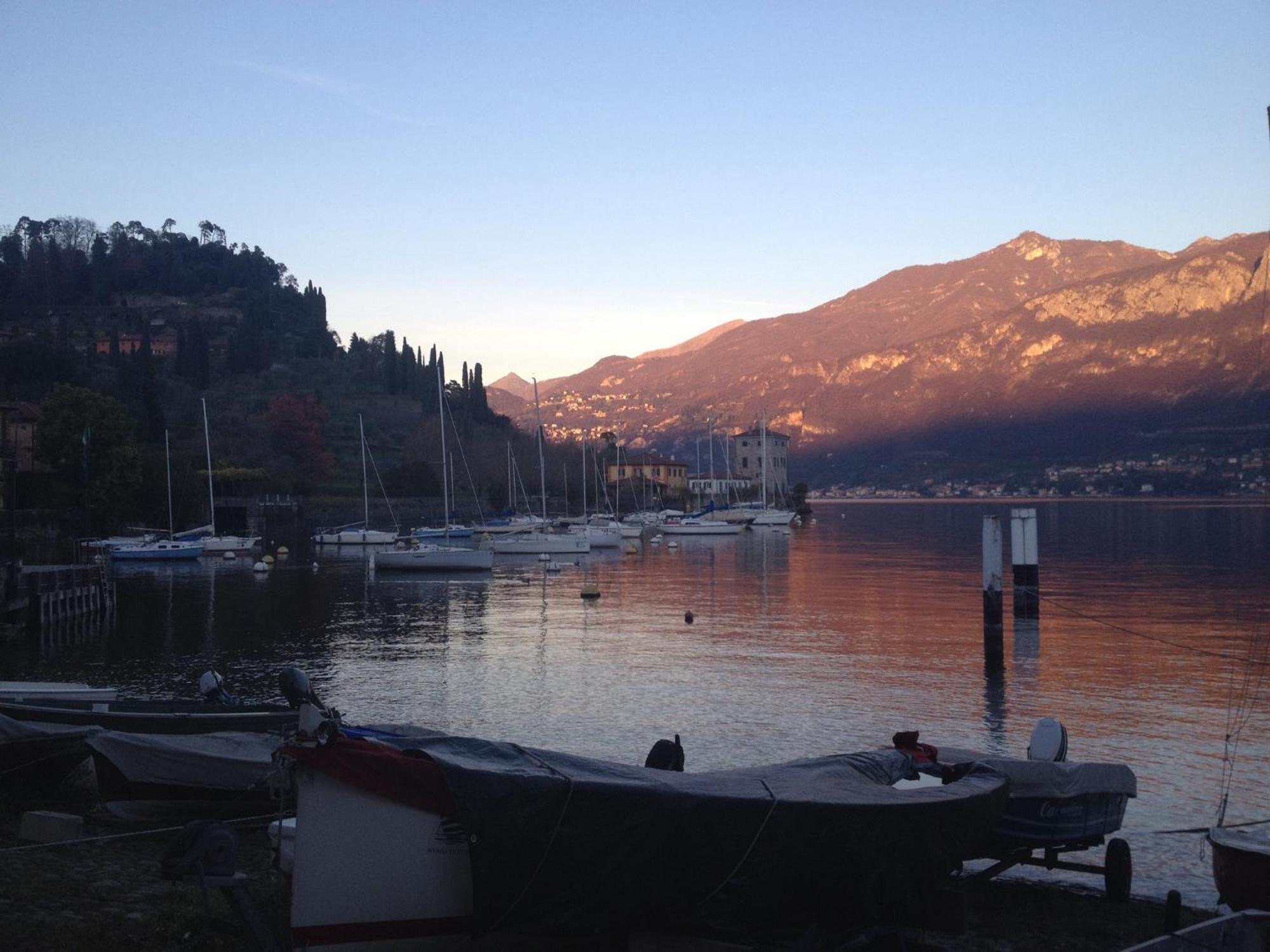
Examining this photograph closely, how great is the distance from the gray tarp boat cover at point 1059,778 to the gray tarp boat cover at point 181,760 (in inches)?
333

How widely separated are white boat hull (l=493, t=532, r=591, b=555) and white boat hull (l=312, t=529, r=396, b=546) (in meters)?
13.6

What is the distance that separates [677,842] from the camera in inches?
400

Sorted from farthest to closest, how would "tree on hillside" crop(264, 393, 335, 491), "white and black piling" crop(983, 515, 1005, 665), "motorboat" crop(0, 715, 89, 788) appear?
"tree on hillside" crop(264, 393, 335, 491)
"white and black piling" crop(983, 515, 1005, 665)
"motorboat" crop(0, 715, 89, 788)

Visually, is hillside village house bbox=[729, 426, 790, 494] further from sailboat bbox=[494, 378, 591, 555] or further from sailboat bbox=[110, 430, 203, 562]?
sailboat bbox=[110, 430, 203, 562]

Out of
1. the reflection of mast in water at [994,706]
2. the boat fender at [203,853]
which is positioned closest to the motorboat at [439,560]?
the reflection of mast in water at [994,706]

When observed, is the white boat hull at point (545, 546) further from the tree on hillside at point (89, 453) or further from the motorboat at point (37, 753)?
the motorboat at point (37, 753)

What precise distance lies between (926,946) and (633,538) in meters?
90.1

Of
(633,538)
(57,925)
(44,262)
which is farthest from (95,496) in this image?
(44,262)

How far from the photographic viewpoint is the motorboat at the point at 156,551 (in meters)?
74.2

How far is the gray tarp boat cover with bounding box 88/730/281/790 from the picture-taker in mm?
13766

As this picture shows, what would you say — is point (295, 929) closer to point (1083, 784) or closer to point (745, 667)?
point (1083, 784)

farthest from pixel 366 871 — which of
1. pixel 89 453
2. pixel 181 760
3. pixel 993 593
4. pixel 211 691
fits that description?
pixel 89 453

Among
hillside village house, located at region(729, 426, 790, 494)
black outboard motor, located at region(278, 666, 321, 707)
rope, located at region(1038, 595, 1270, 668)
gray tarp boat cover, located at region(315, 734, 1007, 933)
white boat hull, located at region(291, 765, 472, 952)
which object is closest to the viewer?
white boat hull, located at region(291, 765, 472, 952)

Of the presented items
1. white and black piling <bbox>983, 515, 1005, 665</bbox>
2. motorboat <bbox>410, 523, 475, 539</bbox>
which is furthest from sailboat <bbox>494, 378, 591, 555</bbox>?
white and black piling <bbox>983, 515, 1005, 665</bbox>
